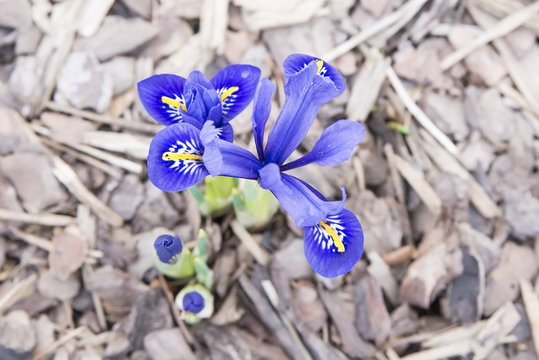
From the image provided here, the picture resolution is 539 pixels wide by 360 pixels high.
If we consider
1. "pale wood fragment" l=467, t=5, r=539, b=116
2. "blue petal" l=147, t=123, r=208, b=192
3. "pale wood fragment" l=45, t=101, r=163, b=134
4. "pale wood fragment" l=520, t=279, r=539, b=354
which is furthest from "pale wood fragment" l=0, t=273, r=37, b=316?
"pale wood fragment" l=467, t=5, r=539, b=116

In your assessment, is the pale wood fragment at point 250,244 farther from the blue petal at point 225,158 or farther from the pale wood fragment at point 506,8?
the pale wood fragment at point 506,8

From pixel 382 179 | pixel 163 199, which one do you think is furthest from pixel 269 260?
pixel 382 179

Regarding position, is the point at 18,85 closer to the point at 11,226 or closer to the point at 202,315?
the point at 11,226

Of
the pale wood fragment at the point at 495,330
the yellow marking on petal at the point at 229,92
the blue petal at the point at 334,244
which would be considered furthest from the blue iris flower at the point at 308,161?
the pale wood fragment at the point at 495,330

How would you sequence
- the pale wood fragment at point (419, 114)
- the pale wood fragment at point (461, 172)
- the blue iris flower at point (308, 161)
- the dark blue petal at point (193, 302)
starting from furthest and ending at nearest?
the pale wood fragment at point (419, 114)
the pale wood fragment at point (461, 172)
the dark blue petal at point (193, 302)
the blue iris flower at point (308, 161)

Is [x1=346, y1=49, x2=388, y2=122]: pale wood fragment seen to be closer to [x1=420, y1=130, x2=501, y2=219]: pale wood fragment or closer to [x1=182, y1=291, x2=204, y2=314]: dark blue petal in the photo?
[x1=420, y1=130, x2=501, y2=219]: pale wood fragment

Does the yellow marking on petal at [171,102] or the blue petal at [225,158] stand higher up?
the yellow marking on petal at [171,102]
